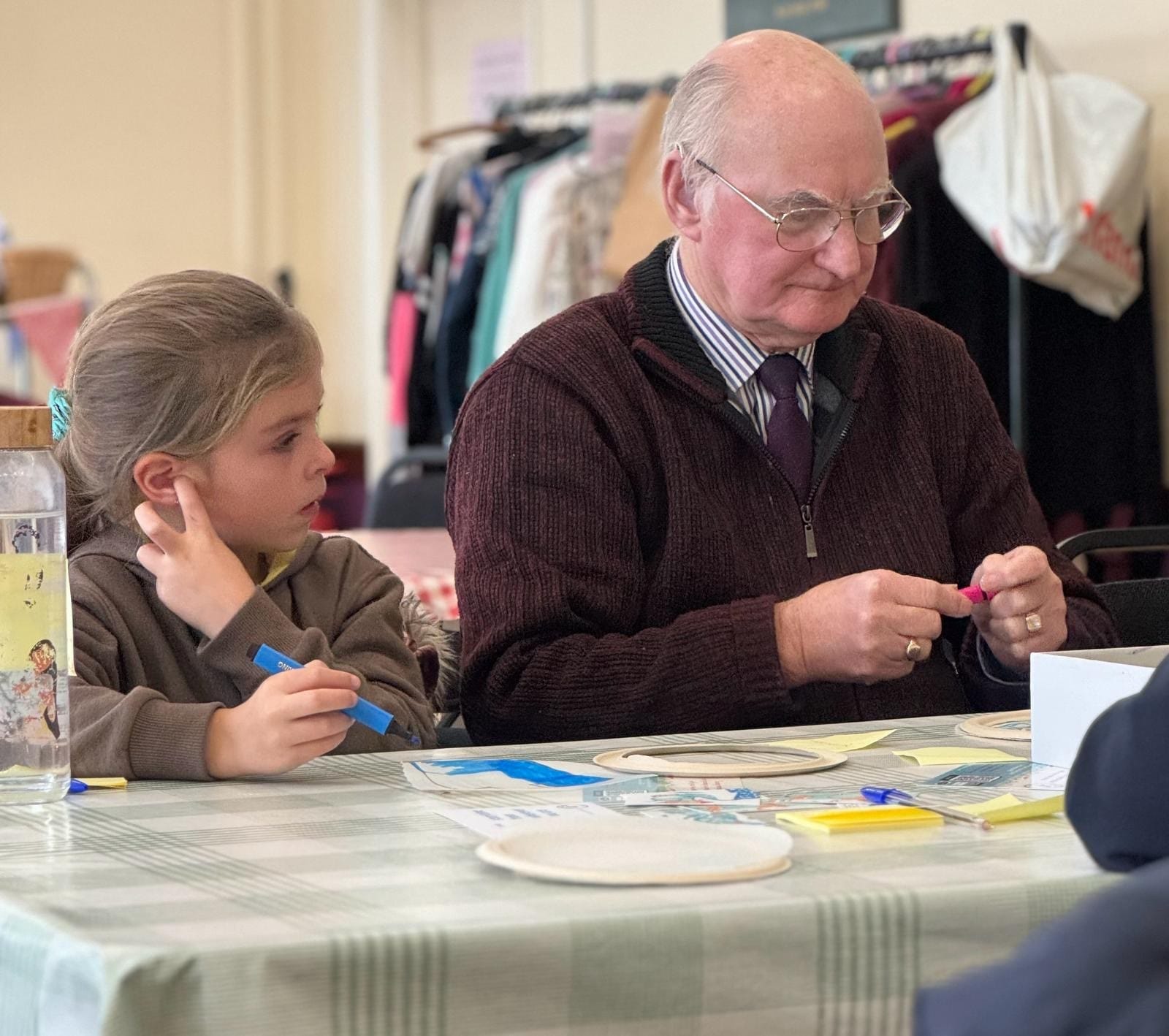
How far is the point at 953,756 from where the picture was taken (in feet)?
Result: 4.03

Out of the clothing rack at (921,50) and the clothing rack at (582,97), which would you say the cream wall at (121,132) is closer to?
the clothing rack at (582,97)

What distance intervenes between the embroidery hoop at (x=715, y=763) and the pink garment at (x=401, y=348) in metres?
3.76

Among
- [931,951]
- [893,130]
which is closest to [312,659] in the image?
[931,951]

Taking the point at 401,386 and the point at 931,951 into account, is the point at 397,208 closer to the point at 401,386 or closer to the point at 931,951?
the point at 401,386

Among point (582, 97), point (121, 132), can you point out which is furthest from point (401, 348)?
point (121, 132)

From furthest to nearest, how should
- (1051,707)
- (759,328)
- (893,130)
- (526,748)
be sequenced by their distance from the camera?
1. (893,130)
2. (759,328)
3. (526,748)
4. (1051,707)

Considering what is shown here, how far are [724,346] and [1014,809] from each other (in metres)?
0.83

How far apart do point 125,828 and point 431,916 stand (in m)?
0.30

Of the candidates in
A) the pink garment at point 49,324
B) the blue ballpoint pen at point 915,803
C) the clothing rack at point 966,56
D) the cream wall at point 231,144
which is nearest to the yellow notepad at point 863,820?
the blue ballpoint pen at point 915,803

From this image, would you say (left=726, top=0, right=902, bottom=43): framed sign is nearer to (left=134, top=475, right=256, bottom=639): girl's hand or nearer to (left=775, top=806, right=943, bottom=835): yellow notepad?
(left=134, top=475, right=256, bottom=639): girl's hand

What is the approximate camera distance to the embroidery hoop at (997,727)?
133 cm

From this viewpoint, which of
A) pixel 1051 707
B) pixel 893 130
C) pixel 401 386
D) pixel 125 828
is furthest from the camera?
pixel 401 386

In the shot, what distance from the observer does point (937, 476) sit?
1816 mm

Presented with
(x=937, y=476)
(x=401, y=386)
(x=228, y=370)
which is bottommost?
(x=401, y=386)
